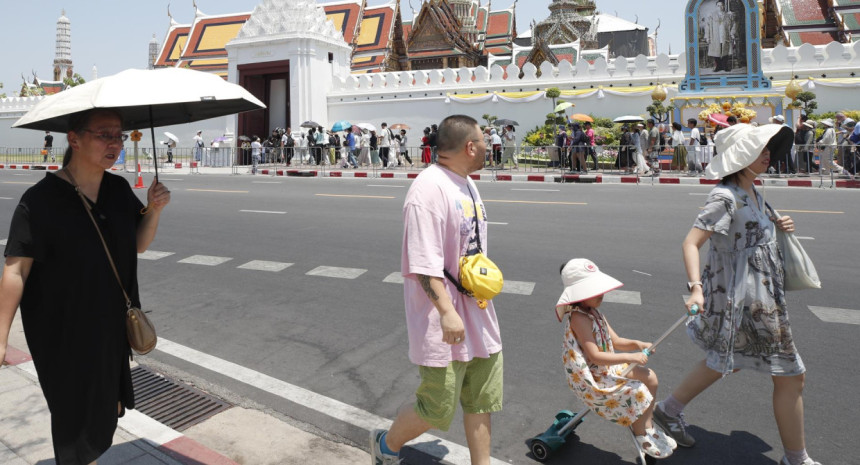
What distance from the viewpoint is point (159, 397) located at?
14.3 feet

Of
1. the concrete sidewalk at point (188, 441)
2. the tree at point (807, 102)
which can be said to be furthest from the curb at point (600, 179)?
the concrete sidewalk at point (188, 441)

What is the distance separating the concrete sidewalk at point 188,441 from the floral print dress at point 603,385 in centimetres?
116

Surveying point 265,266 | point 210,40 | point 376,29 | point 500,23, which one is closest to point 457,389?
point 265,266

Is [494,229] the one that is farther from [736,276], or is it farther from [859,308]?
[736,276]

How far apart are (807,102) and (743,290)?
24.8 meters

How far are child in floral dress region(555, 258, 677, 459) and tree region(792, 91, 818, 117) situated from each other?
75.5 feet

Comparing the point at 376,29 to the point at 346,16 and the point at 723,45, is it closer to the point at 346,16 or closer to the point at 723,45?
the point at 346,16

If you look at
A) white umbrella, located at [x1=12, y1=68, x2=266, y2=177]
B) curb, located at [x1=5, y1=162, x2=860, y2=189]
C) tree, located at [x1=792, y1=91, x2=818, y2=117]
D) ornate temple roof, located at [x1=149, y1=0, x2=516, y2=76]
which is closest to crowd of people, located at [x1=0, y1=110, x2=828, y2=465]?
white umbrella, located at [x1=12, y1=68, x2=266, y2=177]

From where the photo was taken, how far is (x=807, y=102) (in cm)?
2438

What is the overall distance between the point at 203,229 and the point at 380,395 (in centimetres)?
783

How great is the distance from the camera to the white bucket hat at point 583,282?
3195mm

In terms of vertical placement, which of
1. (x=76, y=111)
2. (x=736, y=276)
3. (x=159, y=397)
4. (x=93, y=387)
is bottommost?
(x=159, y=397)

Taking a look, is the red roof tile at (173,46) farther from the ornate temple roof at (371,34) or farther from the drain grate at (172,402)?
the drain grate at (172,402)

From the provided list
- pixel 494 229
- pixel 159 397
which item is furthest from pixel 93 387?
pixel 494 229
